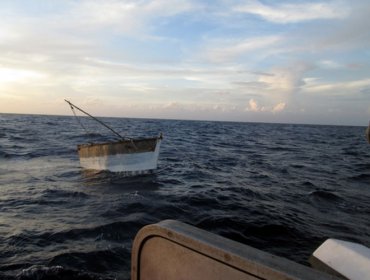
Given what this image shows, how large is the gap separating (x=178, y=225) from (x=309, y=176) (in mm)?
15360

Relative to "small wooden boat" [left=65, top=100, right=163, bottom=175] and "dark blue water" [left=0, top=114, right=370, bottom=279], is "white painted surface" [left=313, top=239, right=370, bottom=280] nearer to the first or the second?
"dark blue water" [left=0, top=114, right=370, bottom=279]

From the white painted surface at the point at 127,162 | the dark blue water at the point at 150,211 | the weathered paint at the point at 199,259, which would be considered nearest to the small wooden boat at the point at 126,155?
the white painted surface at the point at 127,162

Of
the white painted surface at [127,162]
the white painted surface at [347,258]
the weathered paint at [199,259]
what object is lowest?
the white painted surface at [127,162]

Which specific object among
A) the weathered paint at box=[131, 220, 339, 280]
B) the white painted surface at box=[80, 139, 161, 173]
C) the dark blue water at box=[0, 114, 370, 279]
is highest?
the weathered paint at box=[131, 220, 339, 280]

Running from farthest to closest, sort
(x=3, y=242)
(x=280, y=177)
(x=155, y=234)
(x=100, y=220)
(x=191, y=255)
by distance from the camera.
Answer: (x=280, y=177) < (x=100, y=220) < (x=3, y=242) < (x=155, y=234) < (x=191, y=255)

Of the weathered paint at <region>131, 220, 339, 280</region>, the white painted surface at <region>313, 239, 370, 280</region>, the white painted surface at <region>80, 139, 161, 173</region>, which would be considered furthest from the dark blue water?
the weathered paint at <region>131, 220, 339, 280</region>

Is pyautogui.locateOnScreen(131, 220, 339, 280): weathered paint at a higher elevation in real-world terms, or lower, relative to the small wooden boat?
higher

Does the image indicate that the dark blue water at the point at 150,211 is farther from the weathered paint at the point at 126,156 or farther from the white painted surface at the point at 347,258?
the white painted surface at the point at 347,258

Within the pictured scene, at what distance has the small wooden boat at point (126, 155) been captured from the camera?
14.8 m

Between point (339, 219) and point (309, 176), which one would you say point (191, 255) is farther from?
point (309, 176)

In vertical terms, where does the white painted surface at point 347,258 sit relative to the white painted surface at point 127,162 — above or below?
above

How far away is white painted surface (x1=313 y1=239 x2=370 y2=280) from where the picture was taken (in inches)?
126

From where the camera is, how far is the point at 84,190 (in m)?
12.6

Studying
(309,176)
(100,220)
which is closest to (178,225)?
(100,220)
